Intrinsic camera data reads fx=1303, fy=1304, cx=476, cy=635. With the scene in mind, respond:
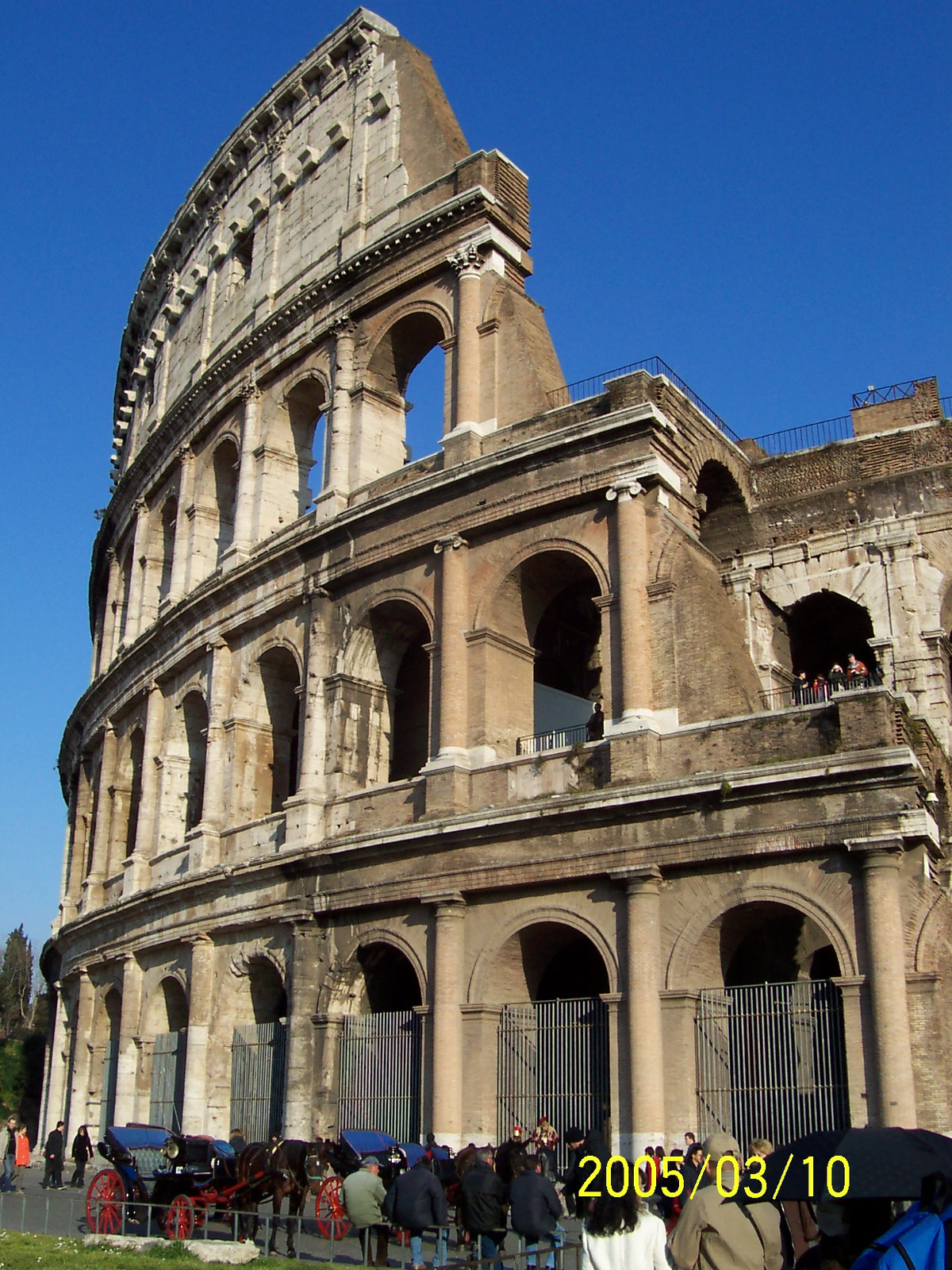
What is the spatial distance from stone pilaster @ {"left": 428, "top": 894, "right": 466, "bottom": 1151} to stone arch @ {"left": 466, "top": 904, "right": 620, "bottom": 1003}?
0.81 feet

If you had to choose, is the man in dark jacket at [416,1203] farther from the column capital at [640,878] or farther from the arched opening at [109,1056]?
the arched opening at [109,1056]

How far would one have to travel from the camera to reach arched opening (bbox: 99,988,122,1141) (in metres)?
23.1

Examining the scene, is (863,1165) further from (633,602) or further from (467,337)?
(467,337)

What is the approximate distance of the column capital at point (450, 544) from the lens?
709 inches

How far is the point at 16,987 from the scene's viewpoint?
240 ft

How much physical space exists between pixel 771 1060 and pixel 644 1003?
4.78 feet

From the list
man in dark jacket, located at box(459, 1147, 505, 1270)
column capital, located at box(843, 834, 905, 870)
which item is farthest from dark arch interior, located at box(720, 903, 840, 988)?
man in dark jacket, located at box(459, 1147, 505, 1270)

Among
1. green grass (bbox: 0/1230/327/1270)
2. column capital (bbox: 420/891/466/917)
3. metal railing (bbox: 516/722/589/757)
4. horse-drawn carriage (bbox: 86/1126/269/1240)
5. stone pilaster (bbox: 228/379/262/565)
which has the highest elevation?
stone pilaster (bbox: 228/379/262/565)

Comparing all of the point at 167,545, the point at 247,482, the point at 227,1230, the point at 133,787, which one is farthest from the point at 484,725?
the point at 167,545

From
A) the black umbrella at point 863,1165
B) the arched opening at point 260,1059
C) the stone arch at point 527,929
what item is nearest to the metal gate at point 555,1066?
the stone arch at point 527,929

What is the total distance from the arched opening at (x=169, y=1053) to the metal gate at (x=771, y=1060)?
30.5 feet

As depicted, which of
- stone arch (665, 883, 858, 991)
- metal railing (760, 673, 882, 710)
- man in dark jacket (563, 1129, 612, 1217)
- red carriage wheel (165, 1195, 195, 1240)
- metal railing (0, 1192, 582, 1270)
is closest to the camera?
metal railing (0, 1192, 582, 1270)

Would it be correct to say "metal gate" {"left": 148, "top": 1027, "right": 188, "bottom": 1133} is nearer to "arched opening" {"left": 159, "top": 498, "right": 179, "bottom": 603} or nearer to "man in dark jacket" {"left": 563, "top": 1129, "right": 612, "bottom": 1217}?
"man in dark jacket" {"left": 563, "top": 1129, "right": 612, "bottom": 1217}

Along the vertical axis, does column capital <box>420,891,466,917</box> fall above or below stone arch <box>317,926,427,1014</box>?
above
